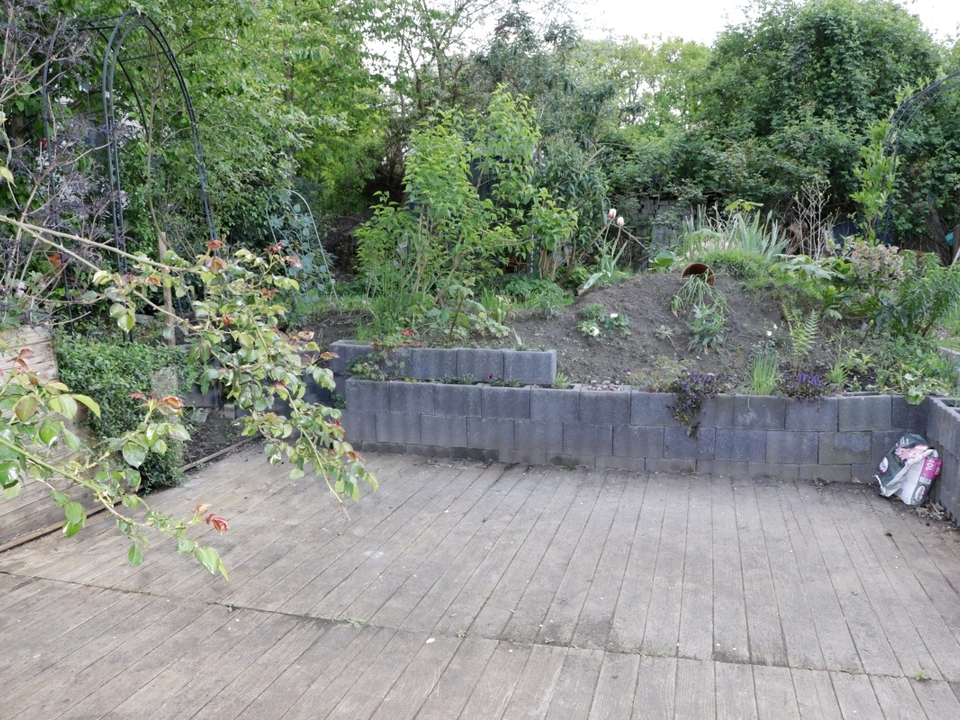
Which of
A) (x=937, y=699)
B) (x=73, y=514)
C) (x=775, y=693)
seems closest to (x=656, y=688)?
(x=775, y=693)

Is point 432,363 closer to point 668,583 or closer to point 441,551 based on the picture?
point 441,551

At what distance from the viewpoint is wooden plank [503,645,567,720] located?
1981mm

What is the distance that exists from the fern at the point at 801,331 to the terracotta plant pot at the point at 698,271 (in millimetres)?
569

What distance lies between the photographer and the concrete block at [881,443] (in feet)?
12.5

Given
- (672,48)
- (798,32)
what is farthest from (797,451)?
(672,48)

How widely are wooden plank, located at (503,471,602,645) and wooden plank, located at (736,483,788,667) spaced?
1.88 ft

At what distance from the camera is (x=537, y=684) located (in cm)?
210

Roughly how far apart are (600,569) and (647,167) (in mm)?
6018

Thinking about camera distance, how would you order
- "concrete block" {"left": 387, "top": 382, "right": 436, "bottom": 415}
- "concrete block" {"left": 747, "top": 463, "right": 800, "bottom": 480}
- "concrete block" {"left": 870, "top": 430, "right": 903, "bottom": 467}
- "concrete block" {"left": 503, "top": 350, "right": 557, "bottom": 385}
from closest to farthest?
"concrete block" {"left": 870, "top": 430, "right": 903, "bottom": 467} < "concrete block" {"left": 747, "top": 463, "right": 800, "bottom": 480} < "concrete block" {"left": 503, "top": 350, "right": 557, "bottom": 385} < "concrete block" {"left": 387, "top": 382, "right": 436, "bottom": 415}

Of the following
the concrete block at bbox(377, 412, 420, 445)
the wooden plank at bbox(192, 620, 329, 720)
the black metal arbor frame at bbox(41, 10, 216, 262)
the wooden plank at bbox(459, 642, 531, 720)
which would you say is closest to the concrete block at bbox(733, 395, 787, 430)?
the concrete block at bbox(377, 412, 420, 445)

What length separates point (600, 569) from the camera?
113 inches

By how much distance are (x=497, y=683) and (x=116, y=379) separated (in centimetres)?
228

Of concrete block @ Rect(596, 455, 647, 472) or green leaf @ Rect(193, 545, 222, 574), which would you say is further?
concrete block @ Rect(596, 455, 647, 472)

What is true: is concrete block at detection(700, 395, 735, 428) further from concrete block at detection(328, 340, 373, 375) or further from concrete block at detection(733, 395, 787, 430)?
concrete block at detection(328, 340, 373, 375)
